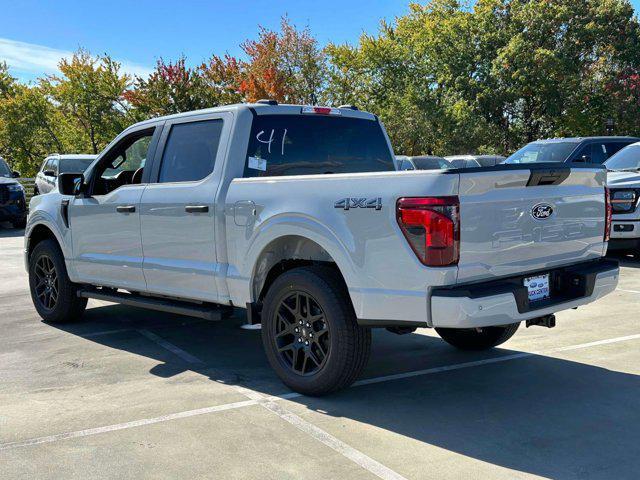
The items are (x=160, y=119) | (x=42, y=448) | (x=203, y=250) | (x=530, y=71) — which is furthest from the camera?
(x=530, y=71)

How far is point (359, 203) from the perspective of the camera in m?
4.11

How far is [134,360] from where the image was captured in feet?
18.4

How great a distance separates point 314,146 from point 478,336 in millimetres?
2125

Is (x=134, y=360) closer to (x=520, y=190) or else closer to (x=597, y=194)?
(x=520, y=190)

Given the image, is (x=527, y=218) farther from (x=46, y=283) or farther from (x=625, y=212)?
(x=625, y=212)

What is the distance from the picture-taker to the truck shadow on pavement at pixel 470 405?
3.59m

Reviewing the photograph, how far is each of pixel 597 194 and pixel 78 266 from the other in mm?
4800

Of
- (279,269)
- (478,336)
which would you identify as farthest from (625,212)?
(279,269)

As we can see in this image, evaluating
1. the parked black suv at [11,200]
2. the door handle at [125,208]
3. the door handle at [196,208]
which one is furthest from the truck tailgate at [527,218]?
the parked black suv at [11,200]

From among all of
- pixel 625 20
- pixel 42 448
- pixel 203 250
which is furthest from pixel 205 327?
pixel 625 20

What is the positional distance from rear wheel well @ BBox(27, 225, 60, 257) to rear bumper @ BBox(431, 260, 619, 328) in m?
4.88

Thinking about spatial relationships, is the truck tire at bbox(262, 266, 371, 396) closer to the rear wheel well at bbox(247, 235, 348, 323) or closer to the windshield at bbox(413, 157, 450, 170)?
the rear wheel well at bbox(247, 235, 348, 323)

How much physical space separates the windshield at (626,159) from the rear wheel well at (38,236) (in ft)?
30.2

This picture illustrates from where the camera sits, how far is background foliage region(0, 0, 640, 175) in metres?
34.5
